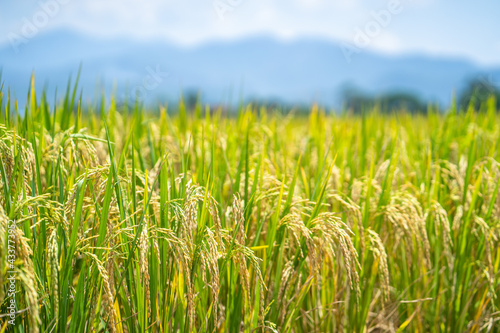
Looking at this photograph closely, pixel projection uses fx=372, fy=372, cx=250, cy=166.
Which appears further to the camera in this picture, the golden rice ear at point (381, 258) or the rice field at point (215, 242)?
the golden rice ear at point (381, 258)

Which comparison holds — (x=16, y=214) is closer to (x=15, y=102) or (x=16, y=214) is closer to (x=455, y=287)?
(x=15, y=102)

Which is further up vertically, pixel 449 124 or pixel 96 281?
pixel 449 124

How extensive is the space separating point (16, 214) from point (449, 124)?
10.8ft

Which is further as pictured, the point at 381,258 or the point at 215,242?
the point at 381,258

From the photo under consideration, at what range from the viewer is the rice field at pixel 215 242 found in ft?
3.76

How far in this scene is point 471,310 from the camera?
6.72ft

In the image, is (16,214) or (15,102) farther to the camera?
(15,102)

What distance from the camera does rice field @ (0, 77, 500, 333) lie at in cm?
115

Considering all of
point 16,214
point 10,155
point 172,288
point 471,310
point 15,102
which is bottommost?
point 471,310

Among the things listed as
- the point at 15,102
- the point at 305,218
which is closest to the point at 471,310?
the point at 305,218

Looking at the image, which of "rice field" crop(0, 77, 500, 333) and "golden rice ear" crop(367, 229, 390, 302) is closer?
"rice field" crop(0, 77, 500, 333)

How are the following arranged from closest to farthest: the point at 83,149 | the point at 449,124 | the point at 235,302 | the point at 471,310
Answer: the point at 235,302, the point at 83,149, the point at 471,310, the point at 449,124

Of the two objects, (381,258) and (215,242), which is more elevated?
(215,242)

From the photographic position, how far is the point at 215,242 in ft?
3.65
